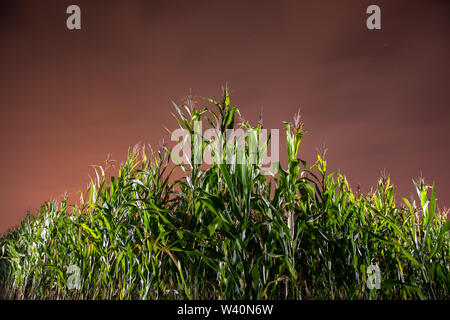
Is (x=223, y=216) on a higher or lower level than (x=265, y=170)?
lower

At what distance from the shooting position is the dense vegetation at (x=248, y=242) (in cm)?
214

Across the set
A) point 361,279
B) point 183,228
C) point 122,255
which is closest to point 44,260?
point 122,255

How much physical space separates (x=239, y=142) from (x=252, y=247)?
30.4 inches

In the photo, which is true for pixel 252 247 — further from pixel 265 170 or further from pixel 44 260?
pixel 44 260

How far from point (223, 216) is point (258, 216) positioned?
413mm

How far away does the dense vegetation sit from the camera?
214 cm

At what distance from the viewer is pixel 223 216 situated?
2.11m

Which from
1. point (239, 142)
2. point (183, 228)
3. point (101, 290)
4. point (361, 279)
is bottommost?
point (101, 290)

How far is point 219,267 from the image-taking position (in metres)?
2.19

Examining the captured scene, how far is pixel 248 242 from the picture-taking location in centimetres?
224
